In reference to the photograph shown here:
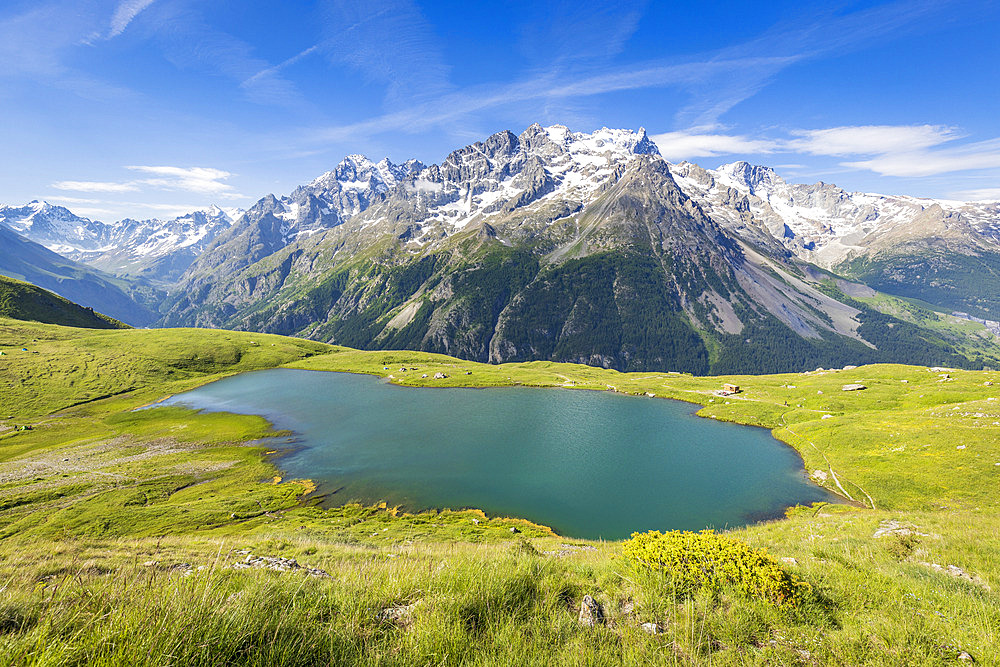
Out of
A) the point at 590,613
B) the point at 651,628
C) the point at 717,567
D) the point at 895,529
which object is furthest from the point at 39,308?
the point at 895,529

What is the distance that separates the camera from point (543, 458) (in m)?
56.5

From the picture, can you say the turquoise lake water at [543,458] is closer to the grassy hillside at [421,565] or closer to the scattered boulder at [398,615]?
the grassy hillside at [421,565]

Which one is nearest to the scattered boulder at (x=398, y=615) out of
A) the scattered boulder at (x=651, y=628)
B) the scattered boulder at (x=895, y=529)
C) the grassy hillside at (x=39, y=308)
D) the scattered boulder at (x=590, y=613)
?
the scattered boulder at (x=590, y=613)

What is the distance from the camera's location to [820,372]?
12094 centimetres

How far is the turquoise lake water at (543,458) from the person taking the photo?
136ft

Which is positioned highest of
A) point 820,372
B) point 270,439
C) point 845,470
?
point 820,372

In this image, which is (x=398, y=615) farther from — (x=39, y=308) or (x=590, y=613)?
(x=39, y=308)

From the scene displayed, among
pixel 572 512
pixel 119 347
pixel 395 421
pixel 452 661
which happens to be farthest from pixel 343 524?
pixel 119 347

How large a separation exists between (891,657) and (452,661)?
699 centimetres

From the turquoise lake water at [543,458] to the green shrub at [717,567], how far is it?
30.0 meters

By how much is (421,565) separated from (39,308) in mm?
220808

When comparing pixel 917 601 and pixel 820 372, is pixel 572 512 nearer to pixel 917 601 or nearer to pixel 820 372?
pixel 917 601

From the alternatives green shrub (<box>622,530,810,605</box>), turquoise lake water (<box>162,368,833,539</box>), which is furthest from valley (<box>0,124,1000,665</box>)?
turquoise lake water (<box>162,368,833,539</box>)

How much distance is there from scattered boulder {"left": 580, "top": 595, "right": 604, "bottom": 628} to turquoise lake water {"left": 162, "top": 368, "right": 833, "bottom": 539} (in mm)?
32135
